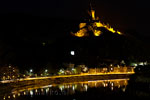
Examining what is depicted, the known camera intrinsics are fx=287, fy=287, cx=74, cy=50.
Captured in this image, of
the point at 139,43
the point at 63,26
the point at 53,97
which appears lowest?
the point at 53,97

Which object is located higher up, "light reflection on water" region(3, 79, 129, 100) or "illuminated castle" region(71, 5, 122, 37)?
"illuminated castle" region(71, 5, 122, 37)

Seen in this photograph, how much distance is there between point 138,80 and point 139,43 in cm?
3323

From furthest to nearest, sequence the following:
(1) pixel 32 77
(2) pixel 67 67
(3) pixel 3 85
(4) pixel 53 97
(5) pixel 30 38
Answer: (5) pixel 30 38 < (2) pixel 67 67 < (1) pixel 32 77 < (3) pixel 3 85 < (4) pixel 53 97

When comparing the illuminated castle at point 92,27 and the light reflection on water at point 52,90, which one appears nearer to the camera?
the light reflection on water at point 52,90

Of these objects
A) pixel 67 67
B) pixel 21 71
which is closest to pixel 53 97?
pixel 21 71

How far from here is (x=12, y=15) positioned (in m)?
73.6

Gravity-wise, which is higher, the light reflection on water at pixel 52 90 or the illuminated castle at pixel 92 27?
the illuminated castle at pixel 92 27

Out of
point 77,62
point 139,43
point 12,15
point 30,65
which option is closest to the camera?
point 30,65

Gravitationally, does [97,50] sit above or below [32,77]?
above

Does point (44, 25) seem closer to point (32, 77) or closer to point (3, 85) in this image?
point (32, 77)

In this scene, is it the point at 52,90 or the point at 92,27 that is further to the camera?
the point at 92,27

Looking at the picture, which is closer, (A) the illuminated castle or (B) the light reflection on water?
(B) the light reflection on water

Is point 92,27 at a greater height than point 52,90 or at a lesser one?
greater

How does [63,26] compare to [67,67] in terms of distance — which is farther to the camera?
[63,26]
